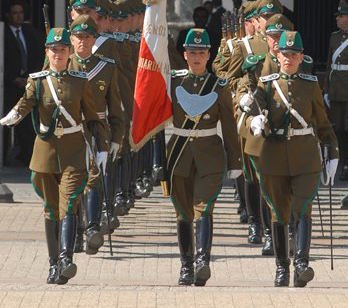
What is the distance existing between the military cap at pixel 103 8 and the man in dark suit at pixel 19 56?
557 cm

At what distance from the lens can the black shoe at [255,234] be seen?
13653mm

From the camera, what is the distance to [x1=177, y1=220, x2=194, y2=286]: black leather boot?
11.3 meters

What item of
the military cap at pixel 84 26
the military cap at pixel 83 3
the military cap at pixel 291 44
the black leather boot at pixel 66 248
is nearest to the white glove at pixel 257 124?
the military cap at pixel 291 44

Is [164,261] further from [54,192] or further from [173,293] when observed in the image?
[173,293]

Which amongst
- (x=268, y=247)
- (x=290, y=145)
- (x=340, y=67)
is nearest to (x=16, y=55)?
(x=340, y=67)

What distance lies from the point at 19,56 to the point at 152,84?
7.80m

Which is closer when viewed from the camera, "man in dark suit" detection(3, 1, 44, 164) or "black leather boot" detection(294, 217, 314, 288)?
"black leather boot" detection(294, 217, 314, 288)

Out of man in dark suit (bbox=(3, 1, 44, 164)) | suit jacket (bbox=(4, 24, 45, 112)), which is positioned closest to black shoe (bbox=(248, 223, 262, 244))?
man in dark suit (bbox=(3, 1, 44, 164))

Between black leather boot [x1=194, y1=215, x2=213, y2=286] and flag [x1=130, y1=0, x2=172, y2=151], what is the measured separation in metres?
0.92

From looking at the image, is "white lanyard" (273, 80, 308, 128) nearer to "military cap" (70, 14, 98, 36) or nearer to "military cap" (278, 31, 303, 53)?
"military cap" (278, 31, 303, 53)

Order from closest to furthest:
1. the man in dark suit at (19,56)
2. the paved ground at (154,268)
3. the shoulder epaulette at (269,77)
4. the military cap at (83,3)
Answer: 1. the paved ground at (154,268)
2. the shoulder epaulette at (269,77)
3. the military cap at (83,3)
4. the man in dark suit at (19,56)

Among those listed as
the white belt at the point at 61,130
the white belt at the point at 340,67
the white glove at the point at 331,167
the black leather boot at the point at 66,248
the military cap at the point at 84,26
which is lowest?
the white belt at the point at 340,67

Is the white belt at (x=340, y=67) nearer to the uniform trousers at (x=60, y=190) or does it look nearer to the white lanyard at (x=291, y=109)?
the white lanyard at (x=291, y=109)

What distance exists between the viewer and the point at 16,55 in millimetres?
19438
